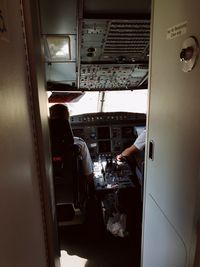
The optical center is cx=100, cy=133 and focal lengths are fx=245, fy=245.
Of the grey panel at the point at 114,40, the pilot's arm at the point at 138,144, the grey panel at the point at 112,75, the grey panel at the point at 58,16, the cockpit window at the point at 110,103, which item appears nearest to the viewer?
the grey panel at the point at 58,16

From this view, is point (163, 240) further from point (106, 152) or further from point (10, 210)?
point (106, 152)

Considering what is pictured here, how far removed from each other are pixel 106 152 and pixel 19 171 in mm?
2742

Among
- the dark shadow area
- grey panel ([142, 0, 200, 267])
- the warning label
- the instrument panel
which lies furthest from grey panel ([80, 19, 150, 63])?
the dark shadow area

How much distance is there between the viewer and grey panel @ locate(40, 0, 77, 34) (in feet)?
4.25

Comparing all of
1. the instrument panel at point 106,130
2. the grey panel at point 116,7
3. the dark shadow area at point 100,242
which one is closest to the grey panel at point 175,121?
the grey panel at point 116,7

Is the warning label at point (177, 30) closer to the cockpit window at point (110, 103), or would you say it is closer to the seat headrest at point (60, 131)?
the seat headrest at point (60, 131)

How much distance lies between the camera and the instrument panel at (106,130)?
3.43 metres

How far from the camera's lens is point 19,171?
760 mm

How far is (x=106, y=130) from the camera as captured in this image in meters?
3.48

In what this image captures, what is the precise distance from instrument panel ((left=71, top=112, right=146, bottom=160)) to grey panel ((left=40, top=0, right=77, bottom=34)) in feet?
6.22

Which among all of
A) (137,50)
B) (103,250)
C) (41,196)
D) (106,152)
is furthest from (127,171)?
(41,196)

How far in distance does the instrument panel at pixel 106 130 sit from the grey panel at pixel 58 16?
6.22ft

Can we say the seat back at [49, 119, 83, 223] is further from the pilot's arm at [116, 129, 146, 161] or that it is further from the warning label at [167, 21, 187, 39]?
the warning label at [167, 21, 187, 39]

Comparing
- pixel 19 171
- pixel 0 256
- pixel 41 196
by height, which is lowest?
pixel 41 196
